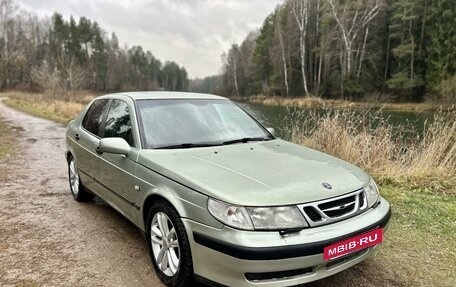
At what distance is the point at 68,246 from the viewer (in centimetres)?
370

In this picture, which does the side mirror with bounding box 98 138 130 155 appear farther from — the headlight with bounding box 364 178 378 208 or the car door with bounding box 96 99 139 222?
the headlight with bounding box 364 178 378 208

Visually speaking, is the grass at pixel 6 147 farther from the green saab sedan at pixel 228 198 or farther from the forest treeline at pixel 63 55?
the forest treeline at pixel 63 55

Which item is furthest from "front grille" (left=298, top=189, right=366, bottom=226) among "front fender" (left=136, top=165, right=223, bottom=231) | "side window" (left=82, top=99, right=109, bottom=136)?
"side window" (left=82, top=99, right=109, bottom=136)

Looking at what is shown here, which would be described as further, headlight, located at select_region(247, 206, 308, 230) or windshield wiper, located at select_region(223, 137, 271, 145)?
windshield wiper, located at select_region(223, 137, 271, 145)

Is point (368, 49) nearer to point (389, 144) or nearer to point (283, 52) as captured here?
point (283, 52)

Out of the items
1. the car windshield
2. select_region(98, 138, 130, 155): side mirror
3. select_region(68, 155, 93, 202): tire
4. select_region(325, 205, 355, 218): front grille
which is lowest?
select_region(68, 155, 93, 202): tire

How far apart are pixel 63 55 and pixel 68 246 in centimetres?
4552

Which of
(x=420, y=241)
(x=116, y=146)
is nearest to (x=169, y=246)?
(x=116, y=146)

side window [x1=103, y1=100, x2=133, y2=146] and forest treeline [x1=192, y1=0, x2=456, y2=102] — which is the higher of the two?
forest treeline [x1=192, y1=0, x2=456, y2=102]

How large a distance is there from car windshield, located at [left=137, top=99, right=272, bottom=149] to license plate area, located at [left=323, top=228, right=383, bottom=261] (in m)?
1.55

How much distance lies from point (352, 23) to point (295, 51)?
401 inches

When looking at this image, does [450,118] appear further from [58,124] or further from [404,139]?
[58,124]

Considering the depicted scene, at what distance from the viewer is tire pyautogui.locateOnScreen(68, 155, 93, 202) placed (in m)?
5.01

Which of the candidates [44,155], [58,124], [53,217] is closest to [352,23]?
[58,124]
